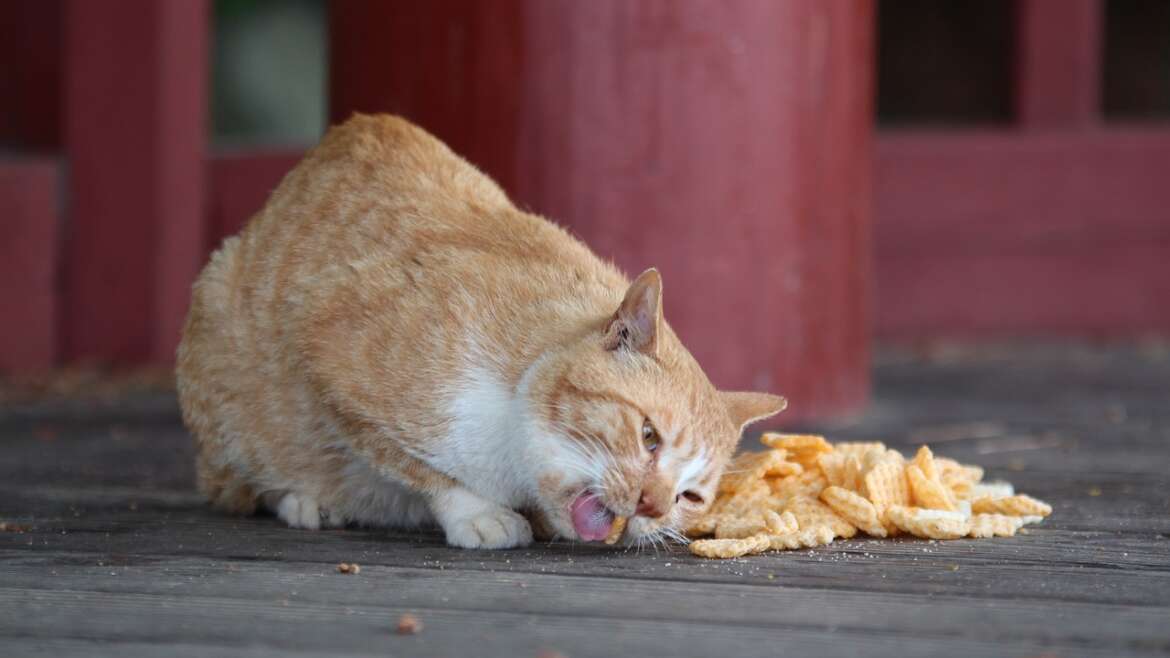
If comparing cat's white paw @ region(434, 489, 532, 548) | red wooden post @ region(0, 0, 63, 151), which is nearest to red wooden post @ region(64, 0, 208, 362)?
red wooden post @ region(0, 0, 63, 151)

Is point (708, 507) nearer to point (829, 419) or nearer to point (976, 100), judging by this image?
point (829, 419)

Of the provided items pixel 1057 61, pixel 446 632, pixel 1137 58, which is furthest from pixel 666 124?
pixel 1137 58

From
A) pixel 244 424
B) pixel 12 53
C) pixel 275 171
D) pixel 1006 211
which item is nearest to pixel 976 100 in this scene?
pixel 1006 211

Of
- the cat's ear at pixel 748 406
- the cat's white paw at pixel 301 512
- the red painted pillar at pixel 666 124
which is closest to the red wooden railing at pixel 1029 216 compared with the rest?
the red painted pillar at pixel 666 124

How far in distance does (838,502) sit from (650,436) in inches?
17.9

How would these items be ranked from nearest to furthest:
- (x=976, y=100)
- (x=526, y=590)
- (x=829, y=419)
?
(x=526, y=590), (x=829, y=419), (x=976, y=100)

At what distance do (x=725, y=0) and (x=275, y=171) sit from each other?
2.09 metres

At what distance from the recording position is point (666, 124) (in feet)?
14.7

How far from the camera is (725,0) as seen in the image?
447 cm

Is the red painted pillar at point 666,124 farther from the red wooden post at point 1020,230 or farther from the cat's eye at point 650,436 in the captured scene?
the red wooden post at point 1020,230

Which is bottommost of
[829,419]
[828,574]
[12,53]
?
[829,419]

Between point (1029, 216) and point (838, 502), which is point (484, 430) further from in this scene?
point (1029, 216)

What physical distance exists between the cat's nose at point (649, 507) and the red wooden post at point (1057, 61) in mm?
4547

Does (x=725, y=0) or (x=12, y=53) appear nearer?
(x=725, y=0)
